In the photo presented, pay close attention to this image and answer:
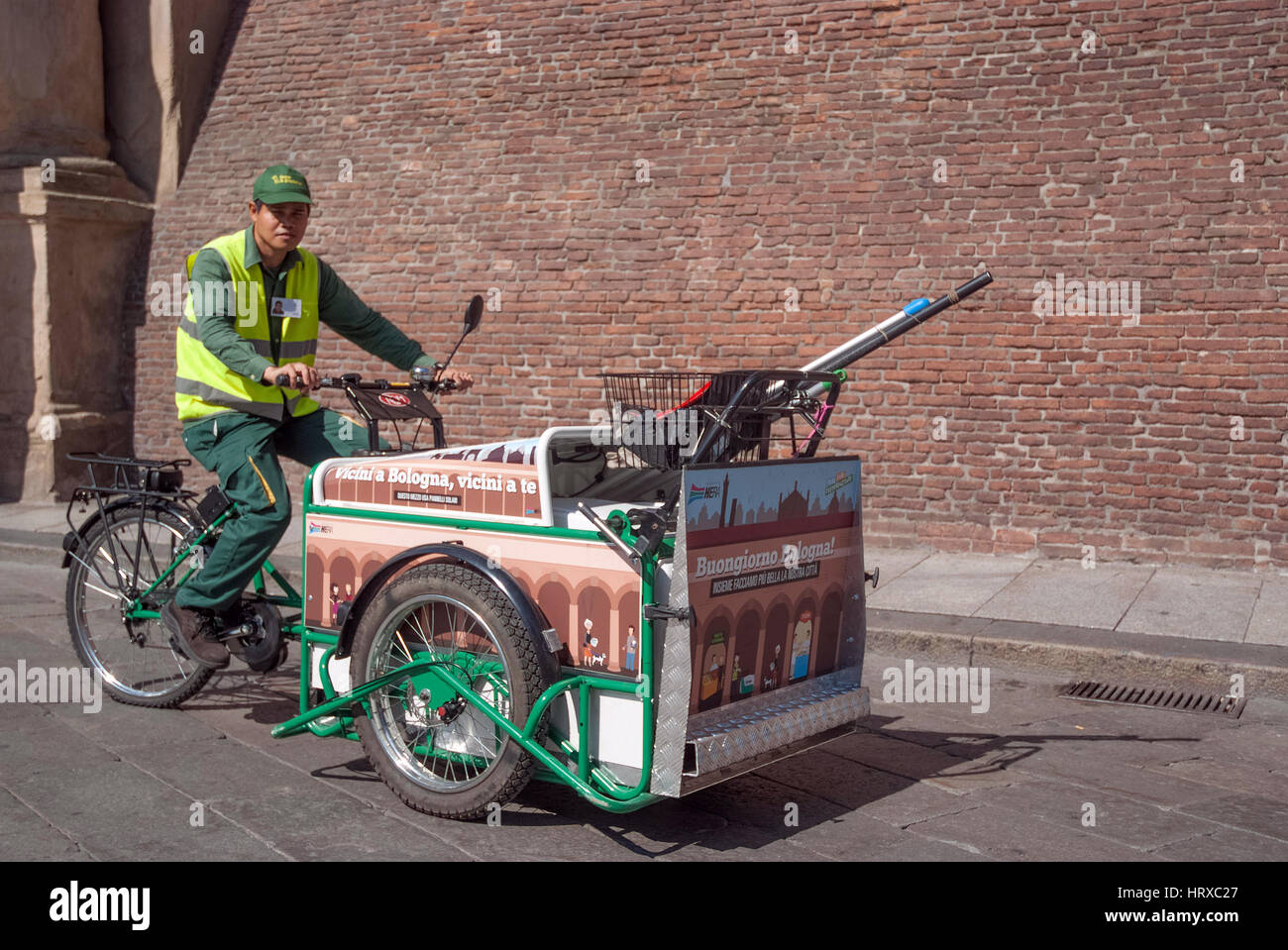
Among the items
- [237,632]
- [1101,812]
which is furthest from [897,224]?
[237,632]

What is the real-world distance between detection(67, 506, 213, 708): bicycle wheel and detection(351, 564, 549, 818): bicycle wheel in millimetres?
1446

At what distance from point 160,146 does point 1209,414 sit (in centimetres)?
1037

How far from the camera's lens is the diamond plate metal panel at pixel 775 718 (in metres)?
3.81

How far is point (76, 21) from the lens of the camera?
1291 cm

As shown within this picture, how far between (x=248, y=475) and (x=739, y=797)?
2233 millimetres

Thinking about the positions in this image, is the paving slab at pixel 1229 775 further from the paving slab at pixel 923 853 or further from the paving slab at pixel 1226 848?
the paving slab at pixel 923 853

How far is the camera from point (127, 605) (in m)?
5.61

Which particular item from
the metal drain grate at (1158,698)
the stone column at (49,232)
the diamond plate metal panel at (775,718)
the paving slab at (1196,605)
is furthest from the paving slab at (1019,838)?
the stone column at (49,232)

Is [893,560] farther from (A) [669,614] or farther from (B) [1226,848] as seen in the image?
(A) [669,614]

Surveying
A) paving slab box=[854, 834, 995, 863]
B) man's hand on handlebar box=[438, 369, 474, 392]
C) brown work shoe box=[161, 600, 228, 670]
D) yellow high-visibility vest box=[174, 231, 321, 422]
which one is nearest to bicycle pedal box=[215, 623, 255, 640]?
brown work shoe box=[161, 600, 228, 670]

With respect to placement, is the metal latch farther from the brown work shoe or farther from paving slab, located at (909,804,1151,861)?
the brown work shoe

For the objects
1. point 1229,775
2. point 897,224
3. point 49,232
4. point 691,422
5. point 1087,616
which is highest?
point 49,232

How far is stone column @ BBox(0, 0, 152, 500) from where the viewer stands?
1254 centimetres

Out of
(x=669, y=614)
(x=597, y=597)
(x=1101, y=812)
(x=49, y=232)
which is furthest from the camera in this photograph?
(x=49, y=232)
